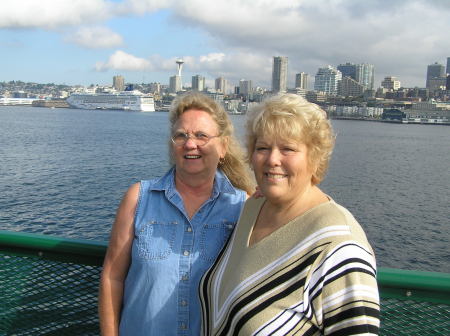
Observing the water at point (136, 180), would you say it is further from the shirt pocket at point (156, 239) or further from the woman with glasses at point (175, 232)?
the shirt pocket at point (156, 239)

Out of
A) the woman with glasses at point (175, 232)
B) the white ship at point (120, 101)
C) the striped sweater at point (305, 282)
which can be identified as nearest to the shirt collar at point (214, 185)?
the woman with glasses at point (175, 232)

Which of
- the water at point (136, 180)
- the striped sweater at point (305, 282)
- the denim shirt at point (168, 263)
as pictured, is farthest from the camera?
the water at point (136, 180)

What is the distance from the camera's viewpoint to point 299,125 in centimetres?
158

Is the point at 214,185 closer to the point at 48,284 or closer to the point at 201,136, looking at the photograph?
the point at 201,136

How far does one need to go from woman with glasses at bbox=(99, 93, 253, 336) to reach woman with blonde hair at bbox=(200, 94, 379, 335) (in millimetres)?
164

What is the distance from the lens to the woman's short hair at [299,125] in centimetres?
159

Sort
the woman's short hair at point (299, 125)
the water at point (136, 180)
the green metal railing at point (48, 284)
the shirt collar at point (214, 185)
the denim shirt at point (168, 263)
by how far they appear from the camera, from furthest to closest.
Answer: the water at point (136, 180) → the green metal railing at point (48, 284) → the shirt collar at point (214, 185) → the denim shirt at point (168, 263) → the woman's short hair at point (299, 125)

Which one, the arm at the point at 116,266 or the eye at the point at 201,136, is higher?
the eye at the point at 201,136

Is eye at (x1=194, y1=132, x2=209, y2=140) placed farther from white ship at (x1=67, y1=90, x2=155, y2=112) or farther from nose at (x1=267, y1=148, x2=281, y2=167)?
white ship at (x1=67, y1=90, x2=155, y2=112)

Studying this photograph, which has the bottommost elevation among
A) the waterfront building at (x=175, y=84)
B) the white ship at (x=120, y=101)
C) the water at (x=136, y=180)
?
the water at (x=136, y=180)

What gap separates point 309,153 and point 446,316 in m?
0.93

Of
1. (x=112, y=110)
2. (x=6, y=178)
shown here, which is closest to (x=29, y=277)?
(x=6, y=178)

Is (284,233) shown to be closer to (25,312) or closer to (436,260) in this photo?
(25,312)

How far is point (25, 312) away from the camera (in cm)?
241
